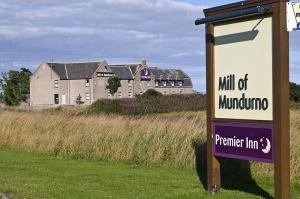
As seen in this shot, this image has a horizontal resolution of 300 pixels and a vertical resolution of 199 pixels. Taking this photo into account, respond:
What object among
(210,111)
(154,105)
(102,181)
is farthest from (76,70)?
(210,111)

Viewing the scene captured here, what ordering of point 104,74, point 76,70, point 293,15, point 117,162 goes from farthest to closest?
point 76,70
point 104,74
point 117,162
point 293,15

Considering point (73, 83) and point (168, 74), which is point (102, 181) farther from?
point (168, 74)

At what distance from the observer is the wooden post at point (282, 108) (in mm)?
7992

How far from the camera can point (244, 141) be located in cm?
887

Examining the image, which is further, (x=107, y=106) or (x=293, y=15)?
(x=107, y=106)

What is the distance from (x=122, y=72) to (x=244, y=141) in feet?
379

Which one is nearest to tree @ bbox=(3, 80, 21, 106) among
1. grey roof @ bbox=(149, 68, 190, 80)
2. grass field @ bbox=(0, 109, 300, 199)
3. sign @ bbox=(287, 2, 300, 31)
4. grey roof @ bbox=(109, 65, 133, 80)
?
grey roof @ bbox=(109, 65, 133, 80)

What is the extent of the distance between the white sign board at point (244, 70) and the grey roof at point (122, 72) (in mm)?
111154

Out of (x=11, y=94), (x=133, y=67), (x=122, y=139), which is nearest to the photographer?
(x=122, y=139)

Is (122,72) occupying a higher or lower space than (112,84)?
higher

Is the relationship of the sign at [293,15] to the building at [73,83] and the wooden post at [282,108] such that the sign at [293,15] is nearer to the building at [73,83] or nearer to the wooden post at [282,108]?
the wooden post at [282,108]

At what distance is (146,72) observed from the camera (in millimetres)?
128250

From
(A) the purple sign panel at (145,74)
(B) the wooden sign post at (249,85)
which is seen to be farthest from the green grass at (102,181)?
(A) the purple sign panel at (145,74)

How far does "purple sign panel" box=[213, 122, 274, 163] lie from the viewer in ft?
27.3
